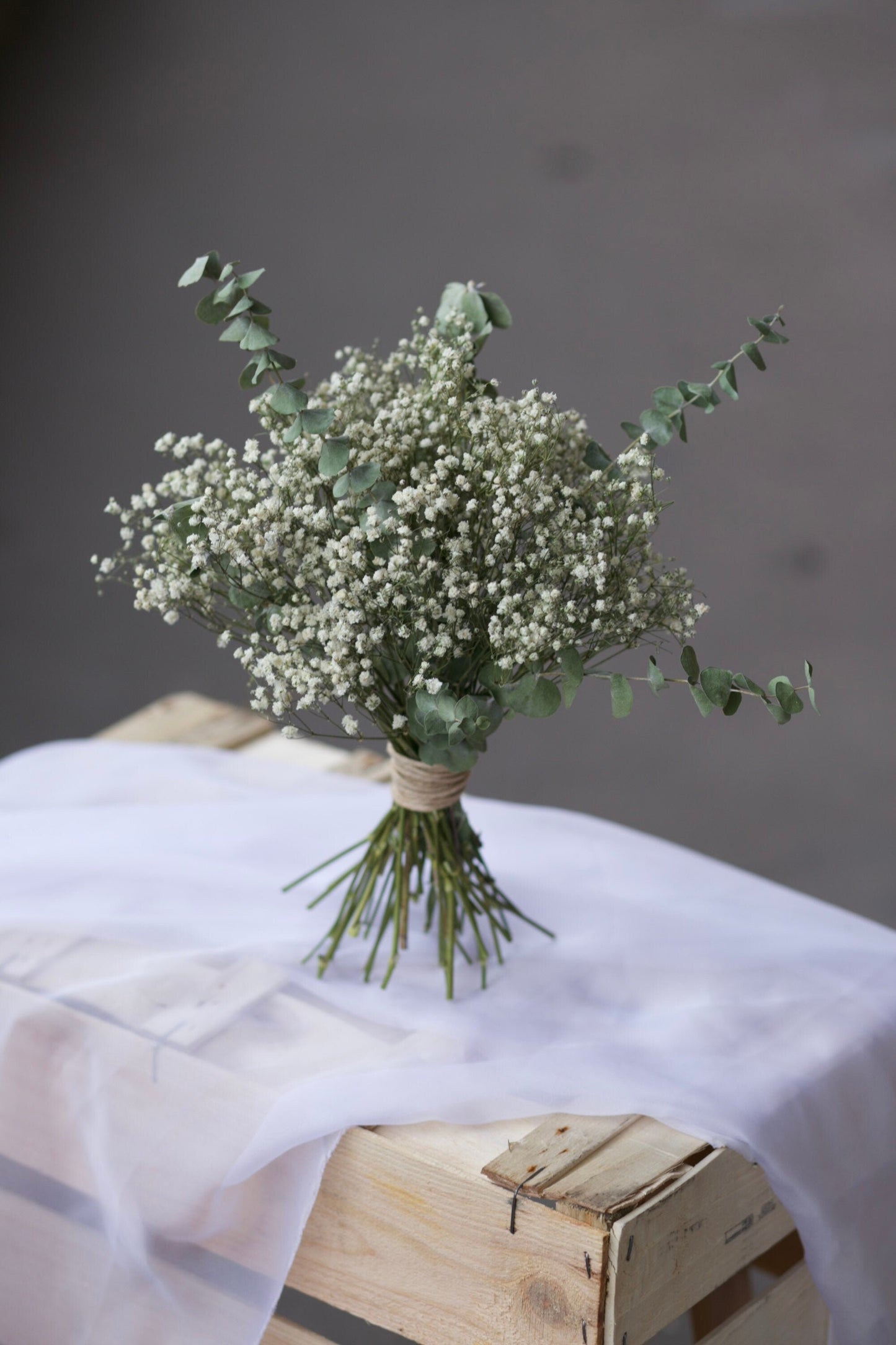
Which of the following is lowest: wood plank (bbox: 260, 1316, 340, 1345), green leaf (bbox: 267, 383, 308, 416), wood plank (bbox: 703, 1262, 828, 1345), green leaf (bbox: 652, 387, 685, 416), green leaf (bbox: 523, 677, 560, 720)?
wood plank (bbox: 260, 1316, 340, 1345)

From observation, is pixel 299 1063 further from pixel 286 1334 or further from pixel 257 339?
pixel 257 339

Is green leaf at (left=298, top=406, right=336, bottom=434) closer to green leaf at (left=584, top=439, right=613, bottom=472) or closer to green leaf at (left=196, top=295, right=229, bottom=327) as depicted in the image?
green leaf at (left=196, top=295, right=229, bottom=327)

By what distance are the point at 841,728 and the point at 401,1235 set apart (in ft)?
8.05

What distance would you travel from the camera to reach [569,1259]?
0.93 metres

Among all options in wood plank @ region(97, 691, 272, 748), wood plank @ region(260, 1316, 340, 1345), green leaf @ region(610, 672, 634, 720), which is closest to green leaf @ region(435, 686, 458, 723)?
green leaf @ region(610, 672, 634, 720)

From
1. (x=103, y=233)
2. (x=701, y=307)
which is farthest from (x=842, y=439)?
(x=103, y=233)

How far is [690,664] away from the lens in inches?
40.9

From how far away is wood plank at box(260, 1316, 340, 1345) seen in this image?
1129mm

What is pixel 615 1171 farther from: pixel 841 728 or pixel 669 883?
pixel 841 728

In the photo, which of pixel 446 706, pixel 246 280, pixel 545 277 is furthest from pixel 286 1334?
pixel 545 277

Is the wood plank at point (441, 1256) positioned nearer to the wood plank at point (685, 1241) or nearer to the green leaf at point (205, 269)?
the wood plank at point (685, 1241)

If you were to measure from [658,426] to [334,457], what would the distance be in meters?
0.28

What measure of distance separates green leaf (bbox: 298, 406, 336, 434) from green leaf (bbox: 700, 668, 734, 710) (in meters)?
0.35

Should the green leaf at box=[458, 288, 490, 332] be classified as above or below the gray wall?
below
